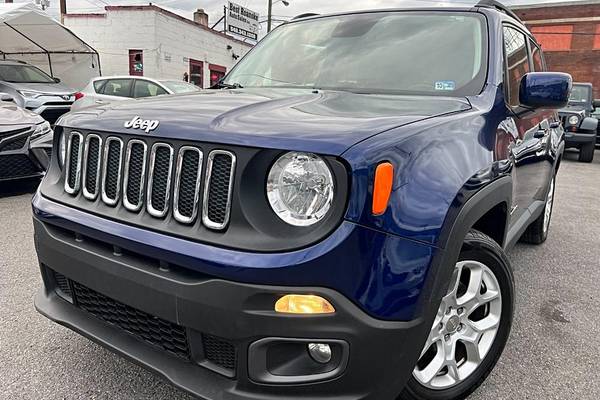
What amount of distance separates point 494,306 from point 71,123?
2042 mm

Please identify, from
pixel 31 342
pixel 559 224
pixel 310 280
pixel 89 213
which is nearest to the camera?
pixel 310 280

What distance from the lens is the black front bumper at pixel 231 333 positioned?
1489 millimetres

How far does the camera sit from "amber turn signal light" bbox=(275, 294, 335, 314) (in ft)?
4.85

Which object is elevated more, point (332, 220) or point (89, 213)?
point (332, 220)

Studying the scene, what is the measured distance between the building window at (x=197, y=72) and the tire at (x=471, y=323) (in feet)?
76.0

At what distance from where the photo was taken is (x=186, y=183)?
167 centimetres

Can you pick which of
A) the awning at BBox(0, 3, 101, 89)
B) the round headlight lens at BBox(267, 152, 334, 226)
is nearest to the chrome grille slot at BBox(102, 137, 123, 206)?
the round headlight lens at BBox(267, 152, 334, 226)

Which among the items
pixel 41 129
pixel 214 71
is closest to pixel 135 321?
pixel 41 129

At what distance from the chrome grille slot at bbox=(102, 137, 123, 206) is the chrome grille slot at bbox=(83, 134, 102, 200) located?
2.5 inches

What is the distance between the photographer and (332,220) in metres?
1.48

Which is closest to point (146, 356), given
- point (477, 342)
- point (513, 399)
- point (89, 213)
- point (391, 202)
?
point (89, 213)

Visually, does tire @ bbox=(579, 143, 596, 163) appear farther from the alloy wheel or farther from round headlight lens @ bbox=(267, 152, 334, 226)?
round headlight lens @ bbox=(267, 152, 334, 226)

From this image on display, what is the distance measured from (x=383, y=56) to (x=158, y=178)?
5.22ft

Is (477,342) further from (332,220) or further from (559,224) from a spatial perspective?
(559,224)
